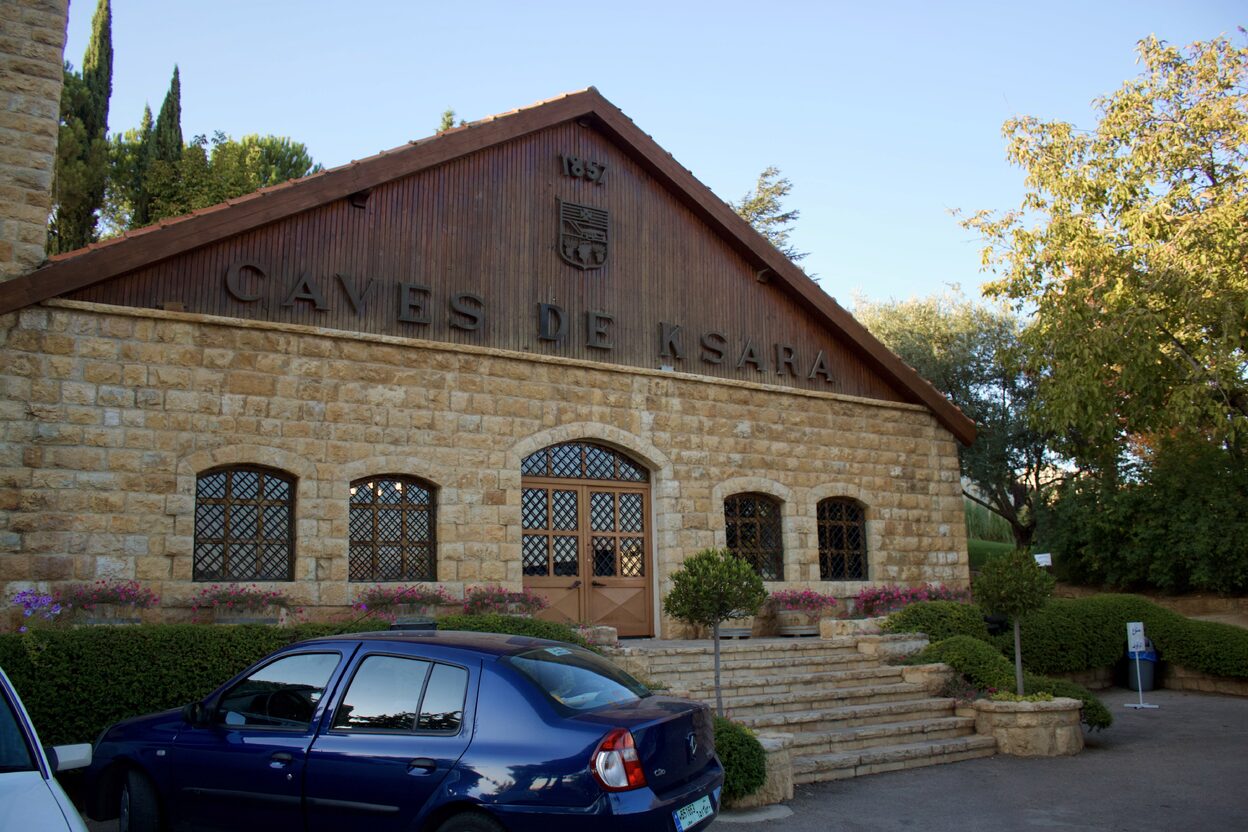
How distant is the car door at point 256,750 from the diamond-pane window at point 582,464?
23.6 ft

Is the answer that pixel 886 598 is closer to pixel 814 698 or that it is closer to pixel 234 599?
pixel 814 698

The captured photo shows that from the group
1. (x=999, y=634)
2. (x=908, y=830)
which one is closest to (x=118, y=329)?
(x=908, y=830)

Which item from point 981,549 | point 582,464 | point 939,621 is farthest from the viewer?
point 981,549

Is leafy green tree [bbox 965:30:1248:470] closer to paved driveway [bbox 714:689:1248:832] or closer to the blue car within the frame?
paved driveway [bbox 714:689:1248:832]

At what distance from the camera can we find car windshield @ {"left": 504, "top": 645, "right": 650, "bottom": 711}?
16.8ft

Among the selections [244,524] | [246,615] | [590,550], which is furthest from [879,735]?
[244,524]

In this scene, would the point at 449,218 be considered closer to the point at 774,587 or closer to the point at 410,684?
the point at 774,587

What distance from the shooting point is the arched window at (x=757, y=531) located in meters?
14.6

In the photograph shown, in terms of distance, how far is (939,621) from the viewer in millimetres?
13094

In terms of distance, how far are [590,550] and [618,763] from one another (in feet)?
28.4

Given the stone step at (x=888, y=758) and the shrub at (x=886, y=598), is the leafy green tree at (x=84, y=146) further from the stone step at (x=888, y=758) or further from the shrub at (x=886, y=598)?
the stone step at (x=888, y=758)

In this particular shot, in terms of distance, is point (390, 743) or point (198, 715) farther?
point (198, 715)

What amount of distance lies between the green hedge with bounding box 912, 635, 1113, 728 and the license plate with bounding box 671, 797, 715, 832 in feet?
23.0

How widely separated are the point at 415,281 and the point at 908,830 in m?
8.24
